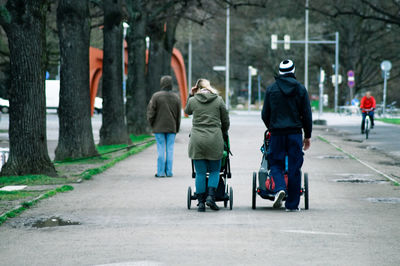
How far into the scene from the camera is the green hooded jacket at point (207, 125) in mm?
10227

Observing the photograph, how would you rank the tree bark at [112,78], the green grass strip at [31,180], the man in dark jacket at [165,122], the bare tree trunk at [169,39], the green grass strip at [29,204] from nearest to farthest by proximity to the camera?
the green grass strip at [29,204] → the green grass strip at [31,180] → the man in dark jacket at [165,122] → the tree bark at [112,78] → the bare tree trunk at [169,39]

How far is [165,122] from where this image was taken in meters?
15.1

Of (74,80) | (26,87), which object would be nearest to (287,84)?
(26,87)

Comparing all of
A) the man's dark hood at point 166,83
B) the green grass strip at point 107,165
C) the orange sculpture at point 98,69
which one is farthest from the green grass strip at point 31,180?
the orange sculpture at point 98,69

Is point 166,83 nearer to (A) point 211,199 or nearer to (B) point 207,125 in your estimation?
(B) point 207,125

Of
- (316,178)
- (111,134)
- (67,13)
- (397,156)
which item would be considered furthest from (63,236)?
(111,134)

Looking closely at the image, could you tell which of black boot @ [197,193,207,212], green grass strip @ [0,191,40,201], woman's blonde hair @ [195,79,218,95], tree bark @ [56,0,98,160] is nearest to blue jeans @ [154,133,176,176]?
green grass strip @ [0,191,40,201]

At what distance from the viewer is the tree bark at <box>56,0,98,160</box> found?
17859 millimetres

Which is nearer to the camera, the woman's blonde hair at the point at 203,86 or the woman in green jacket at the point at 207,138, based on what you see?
the woman in green jacket at the point at 207,138

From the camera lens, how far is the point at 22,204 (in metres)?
10.7

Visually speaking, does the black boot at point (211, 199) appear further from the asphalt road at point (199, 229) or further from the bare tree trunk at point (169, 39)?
the bare tree trunk at point (169, 39)

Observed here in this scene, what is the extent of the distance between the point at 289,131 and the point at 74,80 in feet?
29.7

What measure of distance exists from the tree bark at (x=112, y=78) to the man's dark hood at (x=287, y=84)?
13.5 meters

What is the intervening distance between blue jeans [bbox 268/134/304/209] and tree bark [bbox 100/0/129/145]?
45.1ft
